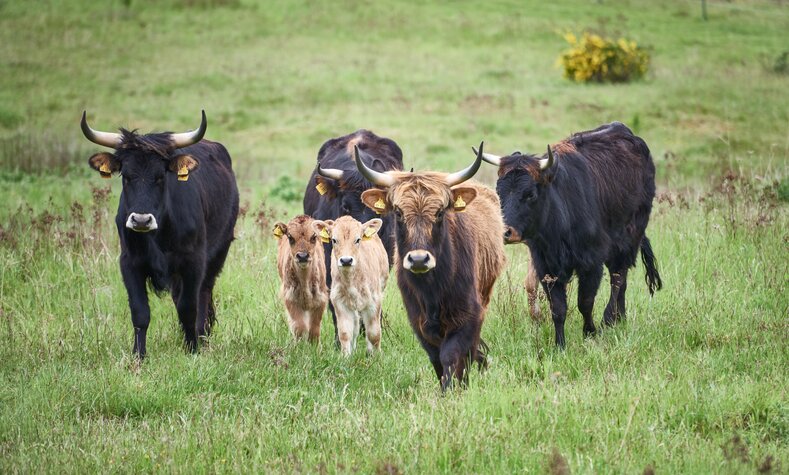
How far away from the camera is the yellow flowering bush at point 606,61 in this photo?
3038 centimetres

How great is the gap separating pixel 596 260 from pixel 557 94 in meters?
20.4

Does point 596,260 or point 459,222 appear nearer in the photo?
point 459,222

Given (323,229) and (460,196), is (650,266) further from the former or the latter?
(323,229)

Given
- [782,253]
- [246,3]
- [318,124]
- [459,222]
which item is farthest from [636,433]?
[246,3]

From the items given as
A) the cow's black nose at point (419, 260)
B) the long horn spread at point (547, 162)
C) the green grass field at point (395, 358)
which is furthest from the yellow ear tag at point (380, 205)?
the long horn spread at point (547, 162)

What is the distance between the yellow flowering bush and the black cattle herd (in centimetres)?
2105

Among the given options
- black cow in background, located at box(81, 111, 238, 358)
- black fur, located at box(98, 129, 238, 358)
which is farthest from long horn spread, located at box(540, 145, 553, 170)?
black fur, located at box(98, 129, 238, 358)

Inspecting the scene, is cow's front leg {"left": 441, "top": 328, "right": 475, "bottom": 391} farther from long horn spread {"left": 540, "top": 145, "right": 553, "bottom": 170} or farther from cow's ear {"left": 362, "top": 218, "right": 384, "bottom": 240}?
long horn spread {"left": 540, "top": 145, "right": 553, "bottom": 170}

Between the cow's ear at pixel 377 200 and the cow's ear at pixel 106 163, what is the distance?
2.34 m

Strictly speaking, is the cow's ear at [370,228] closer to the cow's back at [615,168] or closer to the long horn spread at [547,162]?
the long horn spread at [547,162]

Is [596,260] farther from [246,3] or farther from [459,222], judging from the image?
[246,3]

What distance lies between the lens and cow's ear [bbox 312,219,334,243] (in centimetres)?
855

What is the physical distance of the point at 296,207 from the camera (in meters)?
16.6

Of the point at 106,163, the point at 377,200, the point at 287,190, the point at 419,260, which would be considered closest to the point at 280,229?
the point at 106,163
